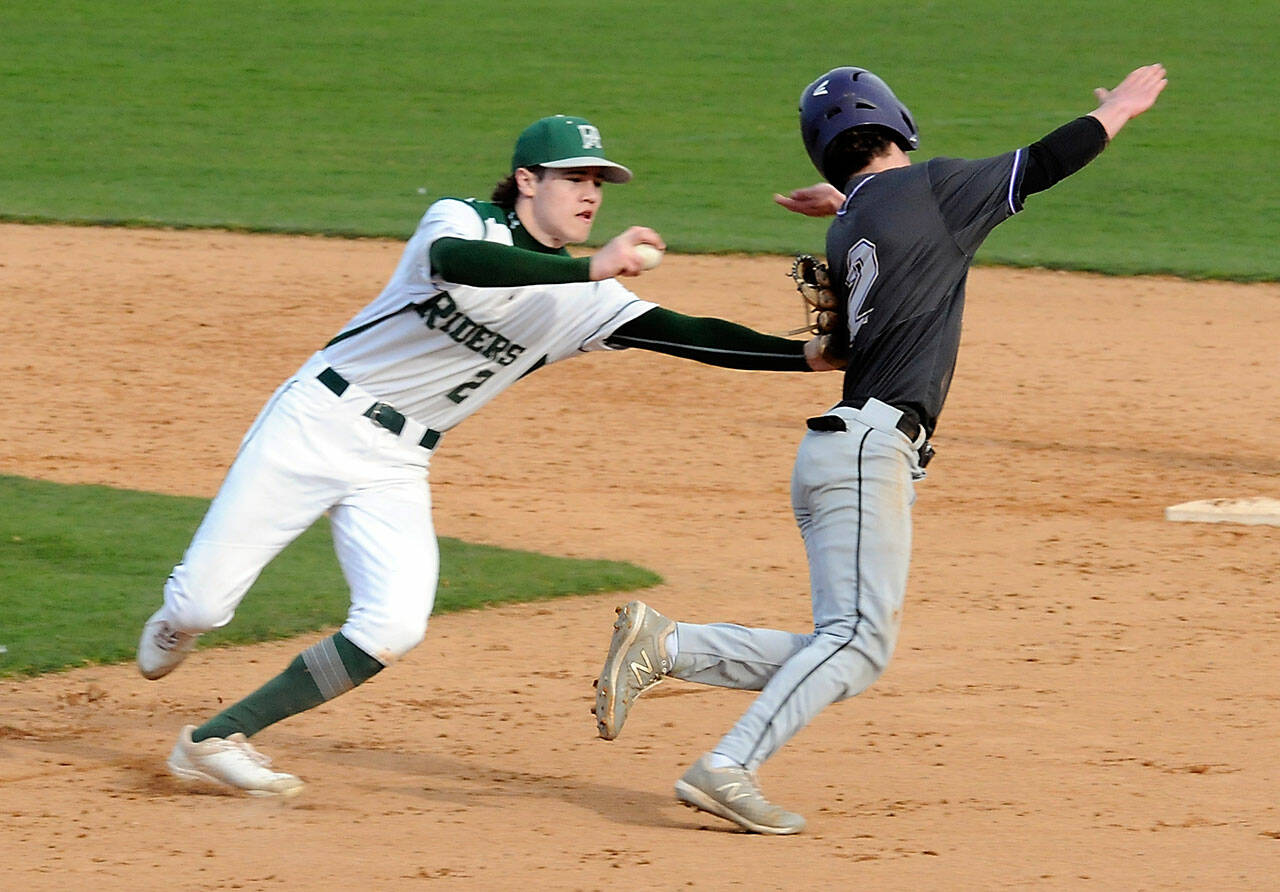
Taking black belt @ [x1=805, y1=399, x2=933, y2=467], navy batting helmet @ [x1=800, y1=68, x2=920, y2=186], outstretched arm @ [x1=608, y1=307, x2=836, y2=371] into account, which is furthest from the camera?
outstretched arm @ [x1=608, y1=307, x2=836, y2=371]

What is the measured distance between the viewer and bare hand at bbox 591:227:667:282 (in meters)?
4.54

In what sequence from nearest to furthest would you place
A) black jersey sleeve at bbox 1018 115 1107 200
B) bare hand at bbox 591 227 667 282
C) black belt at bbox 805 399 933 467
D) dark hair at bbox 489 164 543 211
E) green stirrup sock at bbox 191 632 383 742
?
bare hand at bbox 591 227 667 282 < black jersey sleeve at bbox 1018 115 1107 200 < black belt at bbox 805 399 933 467 < green stirrup sock at bbox 191 632 383 742 < dark hair at bbox 489 164 543 211

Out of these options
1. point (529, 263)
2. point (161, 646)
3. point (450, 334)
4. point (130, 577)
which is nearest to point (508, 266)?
point (529, 263)

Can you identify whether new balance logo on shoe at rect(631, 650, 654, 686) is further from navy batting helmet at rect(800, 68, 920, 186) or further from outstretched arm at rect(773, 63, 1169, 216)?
outstretched arm at rect(773, 63, 1169, 216)

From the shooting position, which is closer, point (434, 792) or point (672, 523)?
point (434, 792)

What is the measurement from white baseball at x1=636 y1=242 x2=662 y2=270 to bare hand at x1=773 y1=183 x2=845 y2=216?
2.67 feet

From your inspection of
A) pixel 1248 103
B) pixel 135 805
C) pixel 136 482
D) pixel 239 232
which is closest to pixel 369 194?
pixel 239 232

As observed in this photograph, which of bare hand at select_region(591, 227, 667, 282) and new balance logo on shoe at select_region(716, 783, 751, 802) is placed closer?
bare hand at select_region(591, 227, 667, 282)

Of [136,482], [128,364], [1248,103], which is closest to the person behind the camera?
[136,482]

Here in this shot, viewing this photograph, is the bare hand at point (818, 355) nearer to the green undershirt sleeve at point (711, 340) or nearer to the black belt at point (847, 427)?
the green undershirt sleeve at point (711, 340)

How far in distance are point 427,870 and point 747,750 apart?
85cm

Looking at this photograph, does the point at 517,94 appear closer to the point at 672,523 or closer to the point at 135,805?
the point at 672,523

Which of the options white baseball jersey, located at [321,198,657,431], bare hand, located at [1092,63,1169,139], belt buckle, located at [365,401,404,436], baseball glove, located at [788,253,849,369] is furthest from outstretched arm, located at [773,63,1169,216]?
belt buckle, located at [365,401,404,436]

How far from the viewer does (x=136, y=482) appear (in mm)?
9133
